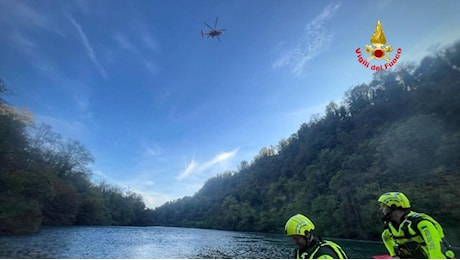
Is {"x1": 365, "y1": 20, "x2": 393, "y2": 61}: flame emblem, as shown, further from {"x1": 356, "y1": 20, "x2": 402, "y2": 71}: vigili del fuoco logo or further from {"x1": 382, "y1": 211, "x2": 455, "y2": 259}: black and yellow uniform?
{"x1": 382, "y1": 211, "x2": 455, "y2": 259}: black and yellow uniform

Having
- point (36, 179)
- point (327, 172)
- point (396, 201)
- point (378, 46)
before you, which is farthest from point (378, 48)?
point (327, 172)

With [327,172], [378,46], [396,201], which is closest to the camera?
[396,201]

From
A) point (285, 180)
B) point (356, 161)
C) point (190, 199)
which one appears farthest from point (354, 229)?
point (190, 199)

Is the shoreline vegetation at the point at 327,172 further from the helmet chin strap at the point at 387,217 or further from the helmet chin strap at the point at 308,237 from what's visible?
the helmet chin strap at the point at 308,237

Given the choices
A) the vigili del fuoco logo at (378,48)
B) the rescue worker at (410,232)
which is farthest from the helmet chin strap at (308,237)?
the vigili del fuoco logo at (378,48)

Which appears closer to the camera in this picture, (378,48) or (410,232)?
(410,232)

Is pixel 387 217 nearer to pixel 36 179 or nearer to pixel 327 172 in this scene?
pixel 36 179
